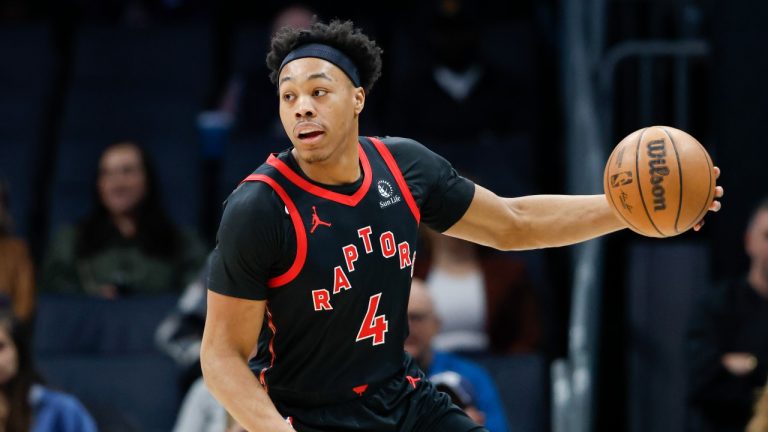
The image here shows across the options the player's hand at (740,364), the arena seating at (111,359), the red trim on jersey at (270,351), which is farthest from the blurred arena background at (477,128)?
the red trim on jersey at (270,351)

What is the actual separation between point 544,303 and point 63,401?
8.02 ft

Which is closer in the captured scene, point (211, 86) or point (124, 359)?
point (124, 359)

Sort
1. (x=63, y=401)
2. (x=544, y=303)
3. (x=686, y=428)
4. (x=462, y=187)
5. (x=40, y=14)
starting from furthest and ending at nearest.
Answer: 1. (x=40, y=14)
2. (x=544, y=303)
3. (x=686, y=428)
4. (x=63, y=401)
5. (x=462, y=187)

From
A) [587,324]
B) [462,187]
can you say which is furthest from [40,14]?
[462,187]

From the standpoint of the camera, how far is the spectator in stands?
17.1 ft

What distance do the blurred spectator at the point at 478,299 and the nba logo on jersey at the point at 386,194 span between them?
2472mm

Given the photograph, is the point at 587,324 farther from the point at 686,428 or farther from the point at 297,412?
the point at 297,412

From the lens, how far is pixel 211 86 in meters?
8.08

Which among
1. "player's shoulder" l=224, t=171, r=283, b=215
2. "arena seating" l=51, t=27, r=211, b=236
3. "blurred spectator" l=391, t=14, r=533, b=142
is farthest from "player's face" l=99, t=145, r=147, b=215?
"player's shoulder" l=224, t=171, r=283, b=215

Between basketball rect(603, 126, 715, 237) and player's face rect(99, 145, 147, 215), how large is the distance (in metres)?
3.76

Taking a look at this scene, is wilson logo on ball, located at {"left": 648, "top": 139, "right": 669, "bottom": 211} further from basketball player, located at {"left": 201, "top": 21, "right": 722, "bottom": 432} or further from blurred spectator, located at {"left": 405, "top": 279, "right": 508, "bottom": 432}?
blurred spectator, located at {"left": 405, "top": 279, "right": 508, "bottom": 432}

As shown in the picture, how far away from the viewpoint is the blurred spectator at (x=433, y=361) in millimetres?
5258

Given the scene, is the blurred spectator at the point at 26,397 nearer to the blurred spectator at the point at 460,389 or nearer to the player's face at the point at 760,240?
the blurred spectator at the point at 460,389

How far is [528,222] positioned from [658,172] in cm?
51
